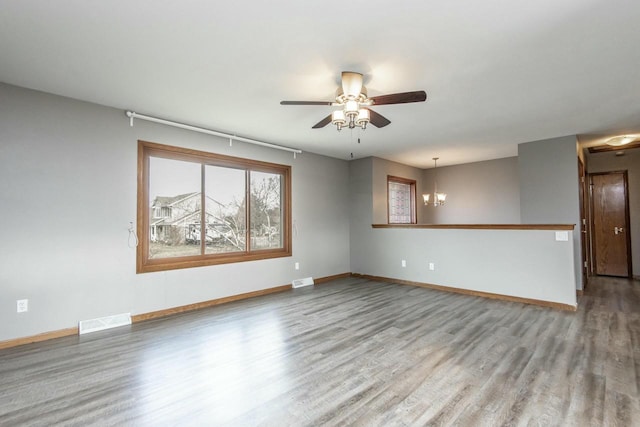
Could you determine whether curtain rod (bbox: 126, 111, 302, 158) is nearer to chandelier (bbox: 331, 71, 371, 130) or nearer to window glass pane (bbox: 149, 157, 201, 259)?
window glass pane (bbox: 149, 157, 201, 259)

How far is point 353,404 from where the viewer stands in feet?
6.39

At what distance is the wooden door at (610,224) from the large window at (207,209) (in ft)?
20.1

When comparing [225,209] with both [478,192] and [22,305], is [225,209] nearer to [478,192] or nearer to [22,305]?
[22,305]

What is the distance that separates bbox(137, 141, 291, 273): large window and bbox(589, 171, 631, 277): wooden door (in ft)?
20.1

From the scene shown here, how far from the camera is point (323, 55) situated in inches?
94.3

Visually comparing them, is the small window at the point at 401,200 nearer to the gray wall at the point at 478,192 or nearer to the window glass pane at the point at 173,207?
the gray wall at the point at 478,192

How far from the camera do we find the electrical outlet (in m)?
2.95

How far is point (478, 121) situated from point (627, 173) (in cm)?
407

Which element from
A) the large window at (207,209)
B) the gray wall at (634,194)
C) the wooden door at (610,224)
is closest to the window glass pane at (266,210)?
the large window at (207,209)

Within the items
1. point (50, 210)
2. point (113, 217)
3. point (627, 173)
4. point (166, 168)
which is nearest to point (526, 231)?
point (627, 173)

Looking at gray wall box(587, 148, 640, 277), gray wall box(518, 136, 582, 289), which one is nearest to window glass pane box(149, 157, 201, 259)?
gray wall box(518, 136, 582, 289)

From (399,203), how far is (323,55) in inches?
208

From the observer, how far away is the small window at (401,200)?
6.93 m

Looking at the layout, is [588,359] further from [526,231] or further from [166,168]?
[166,168]
